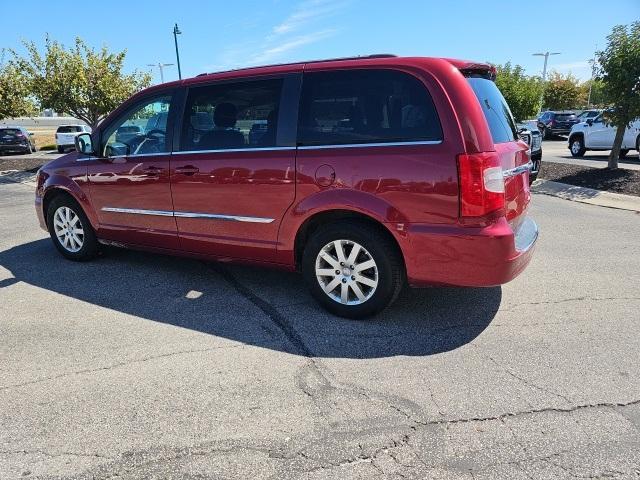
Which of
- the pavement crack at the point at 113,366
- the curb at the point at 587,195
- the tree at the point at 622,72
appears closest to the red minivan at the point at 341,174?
the pavement crack at the point at 113,366

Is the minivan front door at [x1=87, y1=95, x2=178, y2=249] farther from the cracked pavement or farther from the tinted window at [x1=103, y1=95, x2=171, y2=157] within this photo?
the cracked pavement

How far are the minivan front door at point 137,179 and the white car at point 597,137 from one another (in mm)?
15659

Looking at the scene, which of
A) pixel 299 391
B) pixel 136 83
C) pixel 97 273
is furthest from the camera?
pixel 136 83

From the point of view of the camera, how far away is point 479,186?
133 inches

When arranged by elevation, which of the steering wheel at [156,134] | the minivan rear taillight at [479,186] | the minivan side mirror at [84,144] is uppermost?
the steering wheel at [156,134]

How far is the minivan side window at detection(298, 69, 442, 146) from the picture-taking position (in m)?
3.57

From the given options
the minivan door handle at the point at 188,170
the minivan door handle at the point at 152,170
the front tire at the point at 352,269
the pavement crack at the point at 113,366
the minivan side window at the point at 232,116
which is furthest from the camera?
the minivan door handle at the point at 152,170

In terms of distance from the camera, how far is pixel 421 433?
2.65 meters

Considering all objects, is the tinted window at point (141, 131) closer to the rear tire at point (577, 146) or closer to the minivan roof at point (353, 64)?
the minivan roof at point (353, 64)

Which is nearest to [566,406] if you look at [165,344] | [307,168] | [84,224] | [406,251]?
[406,251]

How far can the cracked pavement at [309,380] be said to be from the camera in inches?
97.7

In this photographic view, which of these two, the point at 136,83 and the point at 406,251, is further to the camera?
the point at 136,83

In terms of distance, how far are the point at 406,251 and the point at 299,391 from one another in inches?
50.0

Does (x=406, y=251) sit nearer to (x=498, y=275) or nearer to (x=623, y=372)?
(x=498, y=275)
